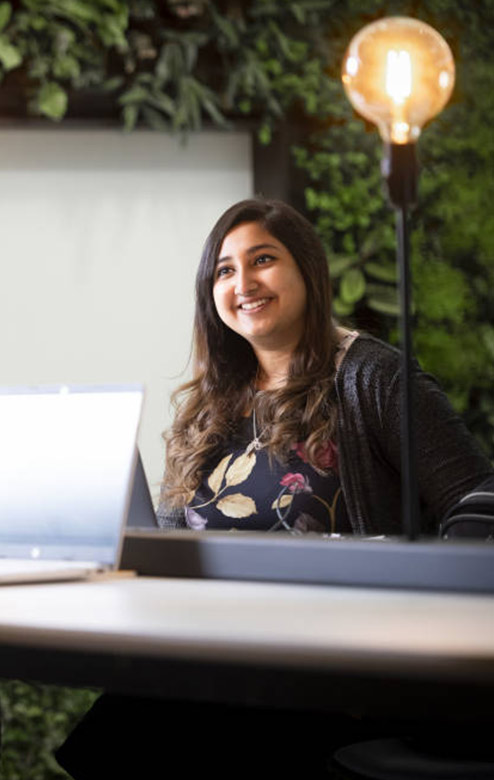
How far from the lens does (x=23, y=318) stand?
310 centimetres

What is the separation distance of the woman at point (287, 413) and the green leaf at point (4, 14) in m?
1.10

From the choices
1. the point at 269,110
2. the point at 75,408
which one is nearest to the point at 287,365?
the point at 75,408

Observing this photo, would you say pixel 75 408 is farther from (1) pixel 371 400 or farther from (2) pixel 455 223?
(2) pixel 455 223

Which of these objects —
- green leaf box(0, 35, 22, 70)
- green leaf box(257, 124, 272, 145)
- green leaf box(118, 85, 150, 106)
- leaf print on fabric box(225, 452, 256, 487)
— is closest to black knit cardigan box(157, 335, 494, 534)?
leaf print on fabric box(225, 452, 256, 487)

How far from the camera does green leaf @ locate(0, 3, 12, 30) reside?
292 centimetres

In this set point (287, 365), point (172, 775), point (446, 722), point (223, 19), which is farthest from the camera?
point (223, 19)

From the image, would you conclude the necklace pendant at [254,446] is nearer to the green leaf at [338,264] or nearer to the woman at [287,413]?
the woman at [287,413]

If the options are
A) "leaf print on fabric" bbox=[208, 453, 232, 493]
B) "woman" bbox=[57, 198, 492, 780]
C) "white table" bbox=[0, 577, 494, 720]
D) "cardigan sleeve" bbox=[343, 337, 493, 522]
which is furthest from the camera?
"leaf print on fabric" bbox=[208, 453, 232, 493]

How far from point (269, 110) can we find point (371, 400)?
50.9 inches

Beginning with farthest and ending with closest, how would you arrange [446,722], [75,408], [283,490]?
[283,490] < [75,408] < [446,722]

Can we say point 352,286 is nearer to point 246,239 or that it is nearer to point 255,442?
point 246,239

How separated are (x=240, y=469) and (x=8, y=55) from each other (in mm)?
1495

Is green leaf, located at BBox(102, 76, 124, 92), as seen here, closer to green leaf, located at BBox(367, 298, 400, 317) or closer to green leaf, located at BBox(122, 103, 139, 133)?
green leaf, located at BBox(122, 103, 139, 133)

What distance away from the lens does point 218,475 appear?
1.96 meters
